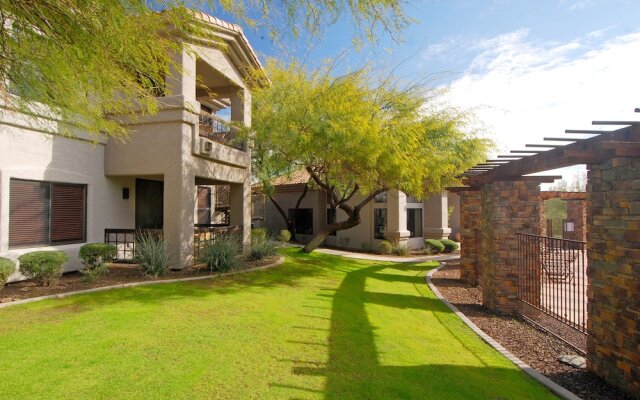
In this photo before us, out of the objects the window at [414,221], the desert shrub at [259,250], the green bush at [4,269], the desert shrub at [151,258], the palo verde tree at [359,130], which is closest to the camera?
the green bush at [4,269]

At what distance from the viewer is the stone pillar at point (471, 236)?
40.3 ft

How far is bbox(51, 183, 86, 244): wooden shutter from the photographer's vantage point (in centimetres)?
965

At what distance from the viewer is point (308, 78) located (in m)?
13.4

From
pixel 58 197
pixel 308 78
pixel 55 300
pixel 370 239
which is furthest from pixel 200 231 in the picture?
pixel 370 239

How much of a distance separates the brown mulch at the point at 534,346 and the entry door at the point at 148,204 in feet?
34.0

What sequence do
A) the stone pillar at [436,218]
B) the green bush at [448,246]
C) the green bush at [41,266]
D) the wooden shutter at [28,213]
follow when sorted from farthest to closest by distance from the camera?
the stone pillar at [436,218]
the green bush at [448,246]
the wooden shutter at [28,213]
the green bush at [41,266]

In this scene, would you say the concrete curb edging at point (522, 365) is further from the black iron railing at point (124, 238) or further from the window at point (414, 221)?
the window at point (414, 221)

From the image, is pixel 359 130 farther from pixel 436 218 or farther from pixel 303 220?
Result: pixel 303 220

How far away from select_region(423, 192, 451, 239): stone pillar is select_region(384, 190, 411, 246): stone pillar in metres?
2.42

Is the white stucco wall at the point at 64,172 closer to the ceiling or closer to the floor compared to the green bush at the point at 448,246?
closer to the ceiling

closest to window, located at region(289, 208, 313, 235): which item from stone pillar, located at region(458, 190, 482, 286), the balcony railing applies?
the balcony railing

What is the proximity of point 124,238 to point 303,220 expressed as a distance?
15569mm

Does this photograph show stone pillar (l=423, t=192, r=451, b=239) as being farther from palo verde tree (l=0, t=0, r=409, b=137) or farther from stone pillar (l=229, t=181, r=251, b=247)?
palo verde tree (l=0, t=0, r=409, b=137)

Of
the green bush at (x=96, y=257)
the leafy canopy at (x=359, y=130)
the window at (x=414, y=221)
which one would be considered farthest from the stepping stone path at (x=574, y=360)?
the window at (x=414, y=221)
